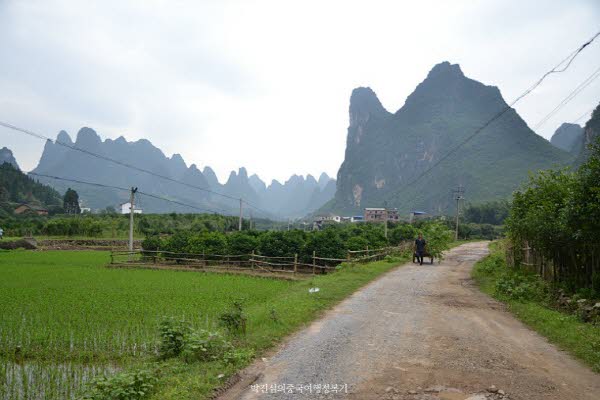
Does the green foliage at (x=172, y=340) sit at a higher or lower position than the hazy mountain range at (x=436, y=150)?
lower

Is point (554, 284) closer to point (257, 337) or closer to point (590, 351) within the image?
point (590, 351)

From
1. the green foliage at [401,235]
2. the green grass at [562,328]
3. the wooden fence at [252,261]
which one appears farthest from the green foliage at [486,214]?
the green grass at [562,328]

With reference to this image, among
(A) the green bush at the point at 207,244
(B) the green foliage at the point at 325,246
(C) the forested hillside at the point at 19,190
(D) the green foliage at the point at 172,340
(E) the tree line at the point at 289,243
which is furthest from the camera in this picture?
(C) the forested hillside at the point at 19,190

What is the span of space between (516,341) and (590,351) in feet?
3.67

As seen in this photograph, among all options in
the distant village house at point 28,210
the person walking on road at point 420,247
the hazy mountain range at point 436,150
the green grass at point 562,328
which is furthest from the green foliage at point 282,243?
the hazy mountain range at point 436,150

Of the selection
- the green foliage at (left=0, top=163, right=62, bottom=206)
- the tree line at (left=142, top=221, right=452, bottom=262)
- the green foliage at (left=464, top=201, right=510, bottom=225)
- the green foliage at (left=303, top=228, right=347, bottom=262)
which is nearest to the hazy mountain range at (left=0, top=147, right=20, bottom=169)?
the green foliage at (left=0, top=163, right=62, bottom=206)

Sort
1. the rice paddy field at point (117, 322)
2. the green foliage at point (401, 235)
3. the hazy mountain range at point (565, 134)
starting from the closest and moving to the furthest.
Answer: the rice paddy field at point (117, 322), the green foliage at point (401, 235), the hazy mountain range at point (565, 134)

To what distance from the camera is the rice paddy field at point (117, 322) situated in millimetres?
6133

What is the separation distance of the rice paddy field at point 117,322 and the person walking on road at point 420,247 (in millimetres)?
4396

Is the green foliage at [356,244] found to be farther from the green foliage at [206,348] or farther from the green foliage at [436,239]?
the green foliage at [206,348]

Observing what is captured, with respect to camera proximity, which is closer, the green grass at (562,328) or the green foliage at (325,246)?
the green grass at (562,328)

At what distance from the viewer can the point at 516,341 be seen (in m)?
7.16

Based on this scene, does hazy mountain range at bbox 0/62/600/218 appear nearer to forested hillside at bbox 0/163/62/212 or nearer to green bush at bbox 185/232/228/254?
green bush at bbox 185/232/228/254

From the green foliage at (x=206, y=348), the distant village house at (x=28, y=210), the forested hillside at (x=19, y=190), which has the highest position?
the forested hillside at (x=19, y=190)
